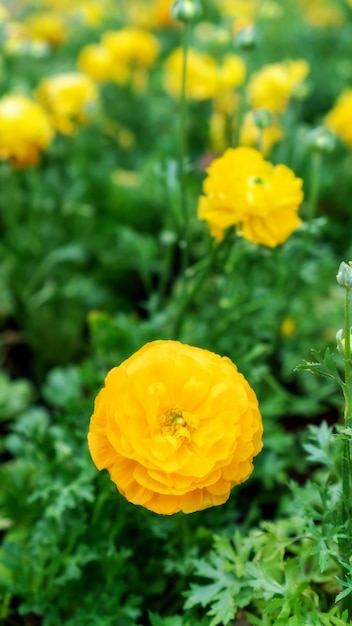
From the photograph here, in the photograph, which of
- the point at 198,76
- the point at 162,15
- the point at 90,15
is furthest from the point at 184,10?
the point at 162,15

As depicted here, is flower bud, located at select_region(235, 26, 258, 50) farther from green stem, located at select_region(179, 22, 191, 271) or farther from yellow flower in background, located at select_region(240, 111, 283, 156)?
yellow flower in background, located at select_region(240, 111, 283, 156)

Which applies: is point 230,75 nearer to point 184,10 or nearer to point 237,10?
point 184,10

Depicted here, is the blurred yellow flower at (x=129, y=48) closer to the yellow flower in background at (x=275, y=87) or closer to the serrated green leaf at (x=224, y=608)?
the yellow flower in background at (x=275, y=87)

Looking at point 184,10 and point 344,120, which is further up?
point 184,10

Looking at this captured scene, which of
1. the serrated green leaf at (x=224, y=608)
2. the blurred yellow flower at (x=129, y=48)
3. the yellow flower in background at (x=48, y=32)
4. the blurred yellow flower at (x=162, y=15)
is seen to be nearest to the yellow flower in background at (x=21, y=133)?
the blurred yellow flower at (x=129, y=48)

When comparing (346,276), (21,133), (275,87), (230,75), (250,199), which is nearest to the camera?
(346,276)

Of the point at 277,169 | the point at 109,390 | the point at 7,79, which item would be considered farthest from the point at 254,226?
the point at 7,79
